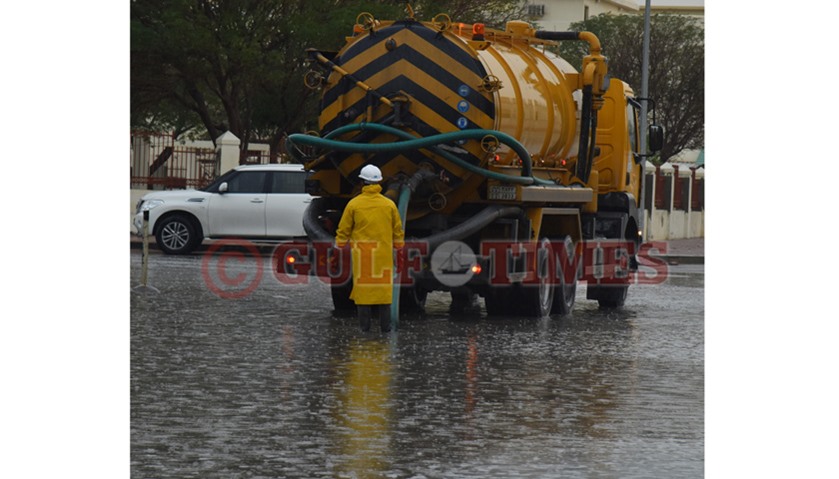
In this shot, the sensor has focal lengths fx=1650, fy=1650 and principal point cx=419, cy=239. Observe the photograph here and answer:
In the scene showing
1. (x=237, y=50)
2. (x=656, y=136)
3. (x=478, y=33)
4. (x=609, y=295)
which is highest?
(x=237, y=50)

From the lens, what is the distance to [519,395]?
416 inches

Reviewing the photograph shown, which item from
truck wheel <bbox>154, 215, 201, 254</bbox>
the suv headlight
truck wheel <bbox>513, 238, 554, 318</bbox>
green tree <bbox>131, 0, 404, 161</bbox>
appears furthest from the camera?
green tree <bbox>131, 0, 404, 161</bbox>

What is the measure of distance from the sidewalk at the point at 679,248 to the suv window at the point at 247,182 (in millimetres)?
892

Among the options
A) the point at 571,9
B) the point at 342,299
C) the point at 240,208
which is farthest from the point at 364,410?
the point at 571,9

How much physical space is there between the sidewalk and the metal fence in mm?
2736

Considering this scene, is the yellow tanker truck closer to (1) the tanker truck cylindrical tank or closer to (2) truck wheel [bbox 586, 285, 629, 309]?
(1) the tanker truck cylindrical tank

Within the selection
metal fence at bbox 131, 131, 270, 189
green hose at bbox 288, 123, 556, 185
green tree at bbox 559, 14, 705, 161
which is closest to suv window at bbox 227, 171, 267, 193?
metal fence at bbox 131, 131, 270, 189

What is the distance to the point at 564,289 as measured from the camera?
57.7 ft

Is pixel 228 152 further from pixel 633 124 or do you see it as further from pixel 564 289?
pixel 564 289

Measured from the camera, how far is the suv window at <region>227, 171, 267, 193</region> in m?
26.9

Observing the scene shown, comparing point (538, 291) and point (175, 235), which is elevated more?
point (175, 235)

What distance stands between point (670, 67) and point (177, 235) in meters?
29.2

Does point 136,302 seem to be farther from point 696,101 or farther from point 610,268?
point 696,101
